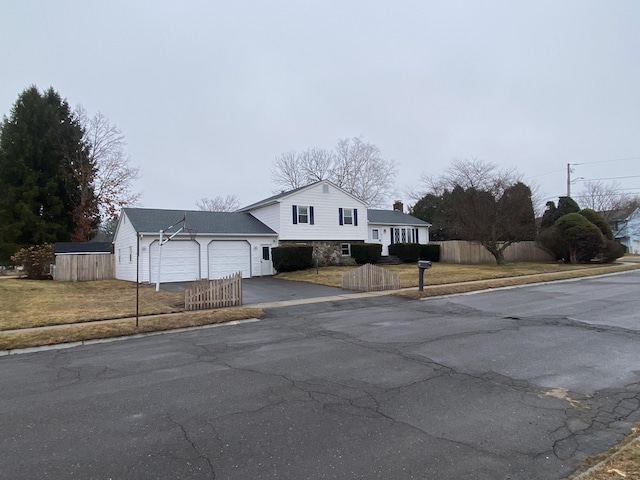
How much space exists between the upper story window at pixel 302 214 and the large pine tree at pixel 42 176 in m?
24.8

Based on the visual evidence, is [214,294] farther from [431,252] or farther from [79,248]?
[431,252]

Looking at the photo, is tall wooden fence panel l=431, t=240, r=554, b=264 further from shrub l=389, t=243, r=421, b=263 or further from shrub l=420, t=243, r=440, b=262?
shrub l=389, t=243, r=421, b=263

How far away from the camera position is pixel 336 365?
6.31 metres

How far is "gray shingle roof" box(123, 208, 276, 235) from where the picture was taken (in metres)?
24.4

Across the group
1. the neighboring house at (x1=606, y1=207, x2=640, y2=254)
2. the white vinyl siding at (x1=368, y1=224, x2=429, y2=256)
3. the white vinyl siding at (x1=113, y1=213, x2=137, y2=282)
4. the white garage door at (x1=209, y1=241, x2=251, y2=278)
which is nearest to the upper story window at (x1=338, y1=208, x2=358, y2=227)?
the white vinyl siding at (x1=368, y1=224, x2=429, y2=256)

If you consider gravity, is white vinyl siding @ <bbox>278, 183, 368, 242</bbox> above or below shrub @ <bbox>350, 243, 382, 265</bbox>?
above

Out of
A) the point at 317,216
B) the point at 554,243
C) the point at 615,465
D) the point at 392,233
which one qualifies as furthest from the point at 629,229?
the point at 615,465

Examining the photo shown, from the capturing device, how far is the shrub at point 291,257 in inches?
1014

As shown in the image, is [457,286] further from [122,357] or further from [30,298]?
[30,298]

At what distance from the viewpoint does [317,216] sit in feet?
96.7

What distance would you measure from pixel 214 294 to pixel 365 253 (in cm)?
1811

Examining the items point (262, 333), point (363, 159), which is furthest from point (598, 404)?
point (363, 159)

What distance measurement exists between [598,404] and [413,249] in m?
29.3

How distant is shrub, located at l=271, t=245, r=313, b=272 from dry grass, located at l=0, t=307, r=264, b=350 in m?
13.4
